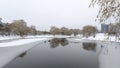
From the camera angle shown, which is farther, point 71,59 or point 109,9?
point 71,59

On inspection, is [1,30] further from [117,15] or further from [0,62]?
[117,15]

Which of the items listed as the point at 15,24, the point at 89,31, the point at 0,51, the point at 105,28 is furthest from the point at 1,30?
the point at 105,28

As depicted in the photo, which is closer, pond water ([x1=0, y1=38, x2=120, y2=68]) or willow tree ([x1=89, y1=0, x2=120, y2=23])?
willow tree ([x1=89, y1=0, x2=120, y2=23])

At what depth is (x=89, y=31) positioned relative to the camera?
450 ft

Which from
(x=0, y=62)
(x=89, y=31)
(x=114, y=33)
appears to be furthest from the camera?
(x=89, y=31)

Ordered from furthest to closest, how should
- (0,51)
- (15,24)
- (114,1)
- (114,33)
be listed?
(15,24) → (0,51) → (114,33) → (114,1)

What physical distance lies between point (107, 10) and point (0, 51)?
17358mm

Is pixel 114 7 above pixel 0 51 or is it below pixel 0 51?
above

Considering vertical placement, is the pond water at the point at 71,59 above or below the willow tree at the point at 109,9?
below

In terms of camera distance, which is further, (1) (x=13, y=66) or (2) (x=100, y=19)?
(1) (x=13, y=66)

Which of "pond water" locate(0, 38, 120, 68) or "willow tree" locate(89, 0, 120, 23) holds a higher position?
"willow tree" locate(89, 0, 120, 23)

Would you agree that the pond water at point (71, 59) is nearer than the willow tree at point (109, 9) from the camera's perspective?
No

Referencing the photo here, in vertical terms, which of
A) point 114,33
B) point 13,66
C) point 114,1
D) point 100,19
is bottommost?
point 13,66

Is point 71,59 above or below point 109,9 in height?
below
